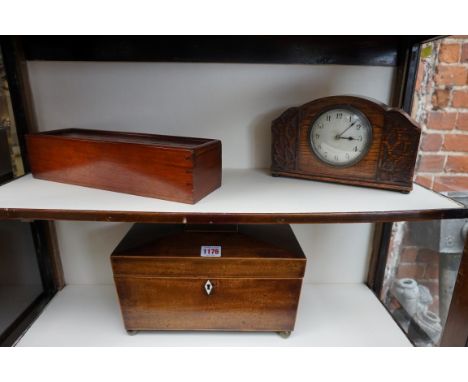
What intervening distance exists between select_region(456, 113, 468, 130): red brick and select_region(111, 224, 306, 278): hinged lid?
28.8 inches

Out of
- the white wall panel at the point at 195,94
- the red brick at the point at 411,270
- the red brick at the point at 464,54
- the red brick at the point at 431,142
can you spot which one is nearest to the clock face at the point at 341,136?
the white wall panel at the point at 195,94

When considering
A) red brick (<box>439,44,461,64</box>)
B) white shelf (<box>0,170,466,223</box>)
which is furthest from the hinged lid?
red brick (<box>439,44,461,64</box>)

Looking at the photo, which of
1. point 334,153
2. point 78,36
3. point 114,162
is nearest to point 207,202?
point 114,162

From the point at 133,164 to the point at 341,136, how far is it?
51 cm

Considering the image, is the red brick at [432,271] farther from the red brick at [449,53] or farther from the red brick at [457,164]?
the red brick at [449,53]

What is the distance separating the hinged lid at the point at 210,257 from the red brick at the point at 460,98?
75 cm

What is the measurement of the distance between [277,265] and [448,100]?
822 mm

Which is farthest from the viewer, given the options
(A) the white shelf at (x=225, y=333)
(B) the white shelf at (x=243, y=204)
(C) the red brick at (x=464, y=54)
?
(C) the red brick at (x=464, y=54)

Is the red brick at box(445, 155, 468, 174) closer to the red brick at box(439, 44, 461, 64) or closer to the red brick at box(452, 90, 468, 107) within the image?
the red brick at box(452, 90, 468, 107)

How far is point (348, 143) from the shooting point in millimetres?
783

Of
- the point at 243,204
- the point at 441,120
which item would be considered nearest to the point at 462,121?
the point at 441,120

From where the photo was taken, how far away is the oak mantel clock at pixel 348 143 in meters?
0.73

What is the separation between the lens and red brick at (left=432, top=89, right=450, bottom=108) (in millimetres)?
1051

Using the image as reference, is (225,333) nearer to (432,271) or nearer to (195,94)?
(195,94)
